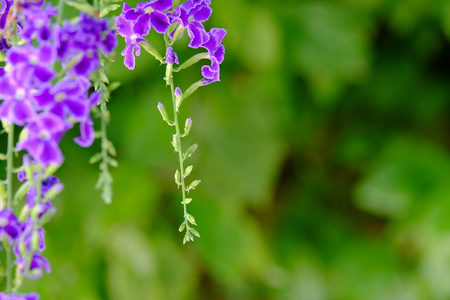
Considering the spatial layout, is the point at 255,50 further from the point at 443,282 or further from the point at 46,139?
A: the point at 46,139

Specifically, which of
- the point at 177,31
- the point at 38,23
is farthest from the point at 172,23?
the point at 38,23

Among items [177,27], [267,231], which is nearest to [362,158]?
[267,231]

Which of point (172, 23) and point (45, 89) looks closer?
point (45, 89)

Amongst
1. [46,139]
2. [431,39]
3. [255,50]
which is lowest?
[46,139]

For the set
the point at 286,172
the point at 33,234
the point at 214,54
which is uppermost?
the point at 286,172

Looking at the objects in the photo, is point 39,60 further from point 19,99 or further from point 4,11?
point 4,11

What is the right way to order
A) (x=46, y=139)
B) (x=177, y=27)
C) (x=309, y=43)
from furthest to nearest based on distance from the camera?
(x=309, y=43)
(x=177, y=27)
(x=46, y=139)
